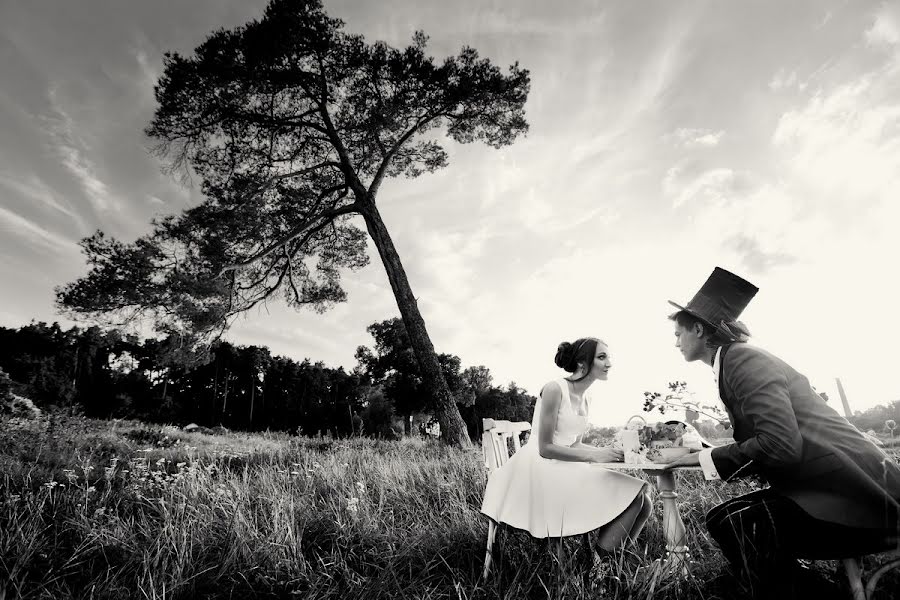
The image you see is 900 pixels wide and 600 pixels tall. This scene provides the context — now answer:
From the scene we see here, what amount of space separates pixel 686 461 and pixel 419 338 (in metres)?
6.09

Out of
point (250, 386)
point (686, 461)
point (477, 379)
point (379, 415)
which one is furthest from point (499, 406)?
point (686, 461)

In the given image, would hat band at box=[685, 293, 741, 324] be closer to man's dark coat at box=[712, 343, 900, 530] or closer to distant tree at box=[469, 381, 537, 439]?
man's dark coat at box=[712, 343, 900, 530]

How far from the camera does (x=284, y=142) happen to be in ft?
29.3

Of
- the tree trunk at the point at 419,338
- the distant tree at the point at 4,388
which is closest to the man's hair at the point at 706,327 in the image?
the tree trunk at the point at 419,338

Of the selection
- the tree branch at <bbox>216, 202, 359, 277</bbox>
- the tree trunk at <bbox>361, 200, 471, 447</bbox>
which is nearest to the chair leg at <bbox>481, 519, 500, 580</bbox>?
the tree trunk at <bbox>361, 200, 471, 447</bbox>

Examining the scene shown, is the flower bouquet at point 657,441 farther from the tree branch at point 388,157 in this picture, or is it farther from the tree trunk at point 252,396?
the tree trunk at point 252,396

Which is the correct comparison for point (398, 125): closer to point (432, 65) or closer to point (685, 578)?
point (432, 65)

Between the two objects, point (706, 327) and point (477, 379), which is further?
point (477, 379)

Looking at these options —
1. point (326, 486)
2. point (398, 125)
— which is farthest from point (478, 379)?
point (326, 486)

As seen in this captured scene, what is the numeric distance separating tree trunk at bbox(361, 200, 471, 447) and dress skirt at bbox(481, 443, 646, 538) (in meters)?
4.43

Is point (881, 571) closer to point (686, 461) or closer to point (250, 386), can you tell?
point (686, 461)

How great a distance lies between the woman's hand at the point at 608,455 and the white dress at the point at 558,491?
0.17 feet

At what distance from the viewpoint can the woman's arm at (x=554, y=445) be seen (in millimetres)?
2168


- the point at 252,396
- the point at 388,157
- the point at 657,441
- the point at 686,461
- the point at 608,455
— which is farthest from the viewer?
the point at 252,396
